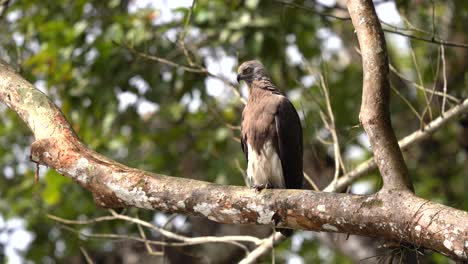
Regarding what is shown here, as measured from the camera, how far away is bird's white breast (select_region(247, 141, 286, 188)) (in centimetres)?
480

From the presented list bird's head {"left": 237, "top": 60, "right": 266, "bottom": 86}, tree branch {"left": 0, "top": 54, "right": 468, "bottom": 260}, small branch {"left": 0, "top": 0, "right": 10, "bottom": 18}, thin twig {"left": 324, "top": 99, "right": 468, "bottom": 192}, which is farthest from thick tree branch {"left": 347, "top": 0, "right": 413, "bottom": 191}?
small branch {"left": 0, "top": 0, "right": 10, "bottom": 18}

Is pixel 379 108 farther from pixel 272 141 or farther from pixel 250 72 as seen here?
pixel 250 72

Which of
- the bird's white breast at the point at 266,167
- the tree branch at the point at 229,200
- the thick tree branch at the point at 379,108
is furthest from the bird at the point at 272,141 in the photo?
the thick tree branch at the point at 379,108

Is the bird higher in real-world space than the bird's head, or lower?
lower

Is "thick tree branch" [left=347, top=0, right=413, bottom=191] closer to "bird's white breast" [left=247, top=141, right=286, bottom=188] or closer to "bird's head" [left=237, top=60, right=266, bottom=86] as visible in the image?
"bird's white breast" [left=247, top=141, right=286, bottom=188]

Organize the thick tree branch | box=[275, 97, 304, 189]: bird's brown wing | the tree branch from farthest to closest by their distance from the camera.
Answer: box=[275, 97, 304, 189]: bird's brown wing, the thick tree branch, the tree branch

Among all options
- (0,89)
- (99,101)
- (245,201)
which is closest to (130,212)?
(99,101)

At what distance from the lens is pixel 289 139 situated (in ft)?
15.6

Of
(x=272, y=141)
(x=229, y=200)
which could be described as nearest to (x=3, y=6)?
(x=272, y=141)

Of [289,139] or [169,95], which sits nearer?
[289,139]

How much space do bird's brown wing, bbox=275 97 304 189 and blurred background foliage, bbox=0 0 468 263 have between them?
0.37 meters

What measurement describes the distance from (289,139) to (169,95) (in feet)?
6.92

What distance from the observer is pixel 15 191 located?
734cm

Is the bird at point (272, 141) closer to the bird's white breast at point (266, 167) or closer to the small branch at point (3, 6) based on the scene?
the bird's white breast at point (266, 167)
